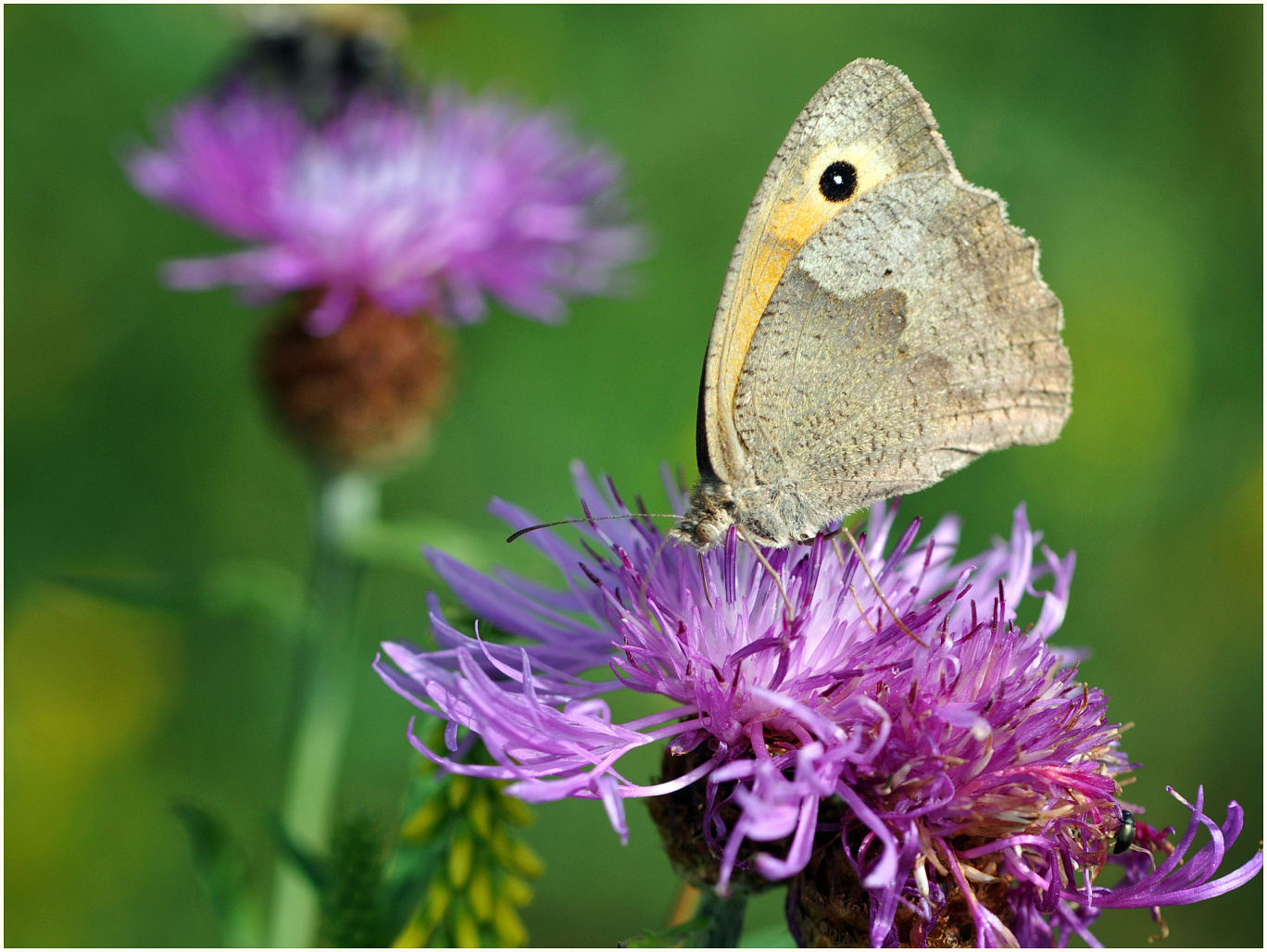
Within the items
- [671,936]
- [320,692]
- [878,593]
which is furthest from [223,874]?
[878,593]

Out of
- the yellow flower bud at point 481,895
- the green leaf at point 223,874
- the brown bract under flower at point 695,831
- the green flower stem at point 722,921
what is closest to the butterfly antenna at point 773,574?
the brown bract under flower at point 695,831

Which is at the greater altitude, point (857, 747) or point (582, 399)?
point (582, 399)

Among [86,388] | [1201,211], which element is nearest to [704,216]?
[1201,211]

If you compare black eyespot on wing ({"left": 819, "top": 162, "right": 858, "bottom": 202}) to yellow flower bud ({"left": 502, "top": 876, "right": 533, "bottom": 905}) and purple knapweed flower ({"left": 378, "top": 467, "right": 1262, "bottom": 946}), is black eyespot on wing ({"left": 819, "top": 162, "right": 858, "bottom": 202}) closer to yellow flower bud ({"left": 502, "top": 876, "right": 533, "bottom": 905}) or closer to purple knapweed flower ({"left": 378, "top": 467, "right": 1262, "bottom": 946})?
purple knapweed flower ({"left": 378, "top": 467, "right": 1262, "bottom": 946})

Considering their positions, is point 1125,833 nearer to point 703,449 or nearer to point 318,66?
point 703,449

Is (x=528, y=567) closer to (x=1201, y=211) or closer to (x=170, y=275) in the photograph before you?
(x=170, y=275)

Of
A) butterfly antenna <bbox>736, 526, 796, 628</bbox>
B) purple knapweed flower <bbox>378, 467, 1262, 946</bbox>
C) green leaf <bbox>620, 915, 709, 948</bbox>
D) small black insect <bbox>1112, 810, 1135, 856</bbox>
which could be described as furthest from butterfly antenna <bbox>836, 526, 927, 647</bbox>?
green leaf <bbox>620, 915, 709, 948</bbox>

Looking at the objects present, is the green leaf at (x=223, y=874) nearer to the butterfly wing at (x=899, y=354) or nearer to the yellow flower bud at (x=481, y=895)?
the yellow flower bud at (x=481, y=895)
